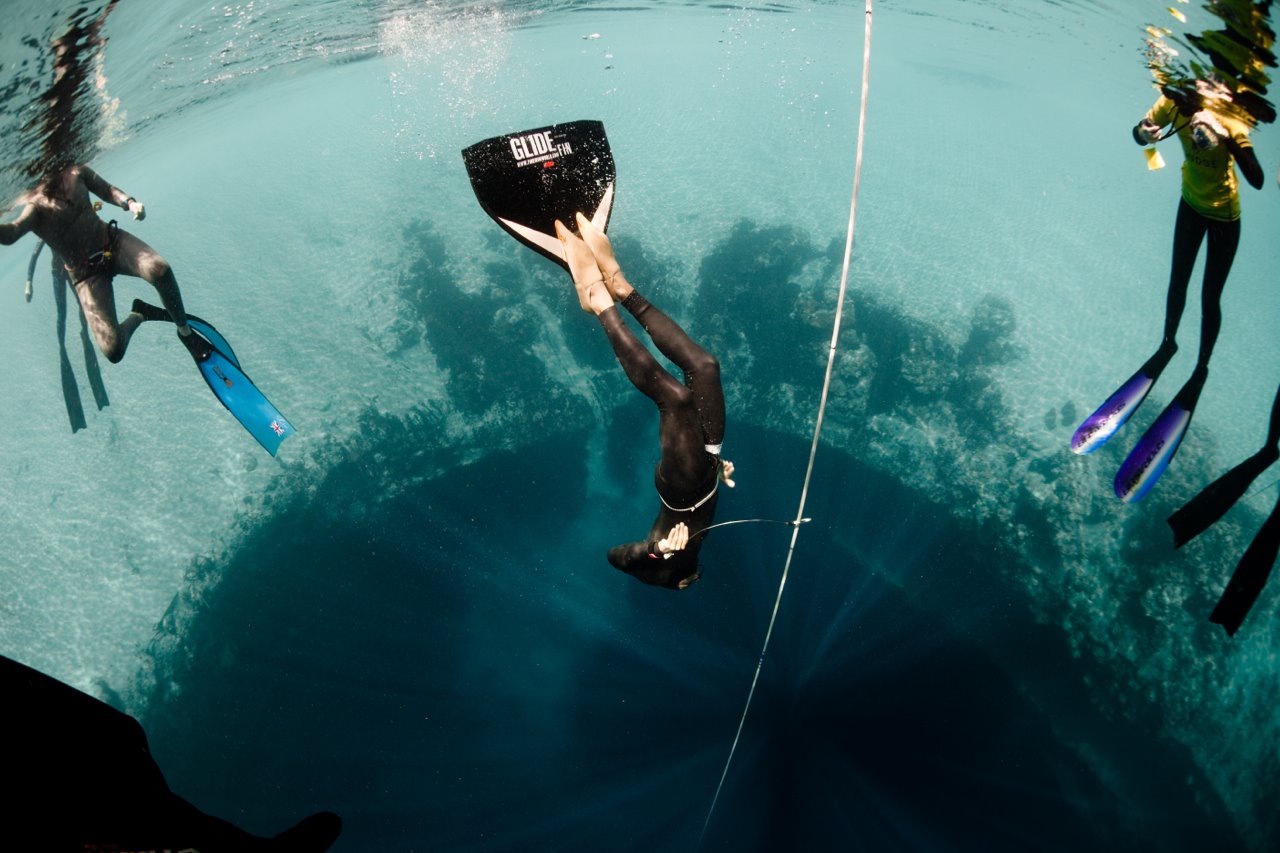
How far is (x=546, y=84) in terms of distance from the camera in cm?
2400

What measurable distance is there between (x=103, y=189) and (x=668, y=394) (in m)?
8.71

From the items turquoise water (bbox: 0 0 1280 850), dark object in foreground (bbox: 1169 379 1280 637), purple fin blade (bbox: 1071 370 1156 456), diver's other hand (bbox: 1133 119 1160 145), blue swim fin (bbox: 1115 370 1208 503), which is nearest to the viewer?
dark object in foreground (bbox: 1169 379 1280 637)

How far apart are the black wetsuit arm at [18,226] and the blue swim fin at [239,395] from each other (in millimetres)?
1946

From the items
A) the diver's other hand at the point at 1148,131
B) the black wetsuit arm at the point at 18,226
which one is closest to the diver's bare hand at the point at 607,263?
the diver's other hand at the point at 1148,131

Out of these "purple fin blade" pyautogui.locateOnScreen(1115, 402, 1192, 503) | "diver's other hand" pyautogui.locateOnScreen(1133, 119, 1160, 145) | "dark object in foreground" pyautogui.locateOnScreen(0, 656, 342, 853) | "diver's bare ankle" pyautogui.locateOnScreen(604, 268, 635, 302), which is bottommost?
"purple fin blade" pyautogui.locateOnScreen(1115, 402, 1192, 503)

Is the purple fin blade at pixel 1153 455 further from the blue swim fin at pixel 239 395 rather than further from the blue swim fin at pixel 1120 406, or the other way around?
the blue swim fin at pixel 239 395

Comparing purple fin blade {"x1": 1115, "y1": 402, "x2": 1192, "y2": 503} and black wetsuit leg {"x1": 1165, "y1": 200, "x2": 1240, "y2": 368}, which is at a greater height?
black wetsuit leg {"x1": 1165, "y1": 200, "x2": 1240, "y2": 368}

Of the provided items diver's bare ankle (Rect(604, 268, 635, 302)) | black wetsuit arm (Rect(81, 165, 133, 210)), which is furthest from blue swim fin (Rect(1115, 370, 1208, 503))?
black wetsuit arm (Rect(81, 165, 133, 210))

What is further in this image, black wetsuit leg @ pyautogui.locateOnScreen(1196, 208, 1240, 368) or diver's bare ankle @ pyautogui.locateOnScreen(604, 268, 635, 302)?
black wetsuit leg @ pyautogui.locateOnScreen(1196, 208, 1240, 368)

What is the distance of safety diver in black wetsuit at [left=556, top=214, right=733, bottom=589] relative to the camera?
4.61 metres

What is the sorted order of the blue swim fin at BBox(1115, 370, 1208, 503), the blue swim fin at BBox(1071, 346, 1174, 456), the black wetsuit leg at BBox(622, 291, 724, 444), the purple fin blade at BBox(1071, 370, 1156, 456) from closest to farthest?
the black wetsuit leg at BBox(622, 291, 724, 444)
the blue swim fin at BBox(1115, 370, 1208, 503)
the blue swim fin at BBox(1071, 346, 1174, 456)
the purple fin blade at BBox(1071, 370, 1156, 456)

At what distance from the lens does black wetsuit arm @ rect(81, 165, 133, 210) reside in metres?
7.47

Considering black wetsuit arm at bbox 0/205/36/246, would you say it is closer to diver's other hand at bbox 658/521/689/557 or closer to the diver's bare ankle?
the diver's bare ankle

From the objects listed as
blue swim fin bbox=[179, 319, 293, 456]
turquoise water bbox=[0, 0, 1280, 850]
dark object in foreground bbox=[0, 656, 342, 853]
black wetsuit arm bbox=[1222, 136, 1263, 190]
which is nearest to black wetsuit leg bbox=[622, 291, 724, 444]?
dark object in foreground bbox=[0, 656, 342, 853]
